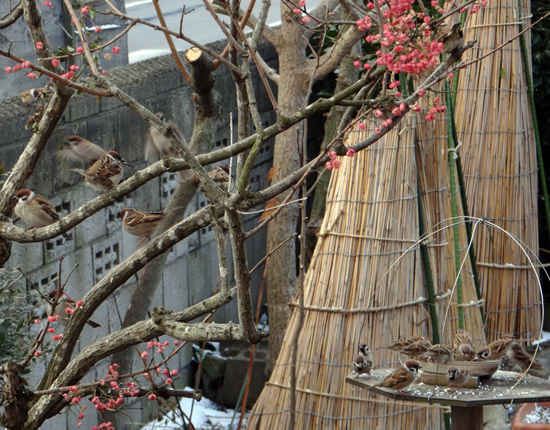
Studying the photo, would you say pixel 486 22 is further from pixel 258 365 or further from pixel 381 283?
pixel 258 365

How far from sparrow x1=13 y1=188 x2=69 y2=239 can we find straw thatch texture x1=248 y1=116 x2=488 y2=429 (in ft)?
3.78

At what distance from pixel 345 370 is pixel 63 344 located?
125 cm

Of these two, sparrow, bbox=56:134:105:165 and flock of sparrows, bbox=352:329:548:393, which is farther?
sparrow, bbox=56:134:105:165

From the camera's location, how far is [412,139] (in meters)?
3.66

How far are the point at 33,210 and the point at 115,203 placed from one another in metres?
1.25

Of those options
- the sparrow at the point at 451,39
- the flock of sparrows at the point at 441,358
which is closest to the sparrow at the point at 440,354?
the flock of sparrows at the point at 441,358

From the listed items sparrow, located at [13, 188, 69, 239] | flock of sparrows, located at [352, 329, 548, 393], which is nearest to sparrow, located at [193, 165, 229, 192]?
→ sparrow, located at [13, 188, 69, 239]

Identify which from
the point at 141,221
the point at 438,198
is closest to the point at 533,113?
the point at 438,198

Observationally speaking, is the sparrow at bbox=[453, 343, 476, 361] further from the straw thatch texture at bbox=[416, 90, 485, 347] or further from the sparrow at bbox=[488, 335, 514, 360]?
the straw thatch texture at bbox=[416, 90, 485, 347]

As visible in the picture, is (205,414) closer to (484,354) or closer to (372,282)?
(372,282)

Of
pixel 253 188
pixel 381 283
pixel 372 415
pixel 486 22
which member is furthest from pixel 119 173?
pixel 253 188

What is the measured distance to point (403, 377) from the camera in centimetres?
271

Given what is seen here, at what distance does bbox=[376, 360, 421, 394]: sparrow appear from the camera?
2691 mm

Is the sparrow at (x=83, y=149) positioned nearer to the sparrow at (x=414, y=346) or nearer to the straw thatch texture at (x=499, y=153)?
the sparrow at (x=414, y=346)
